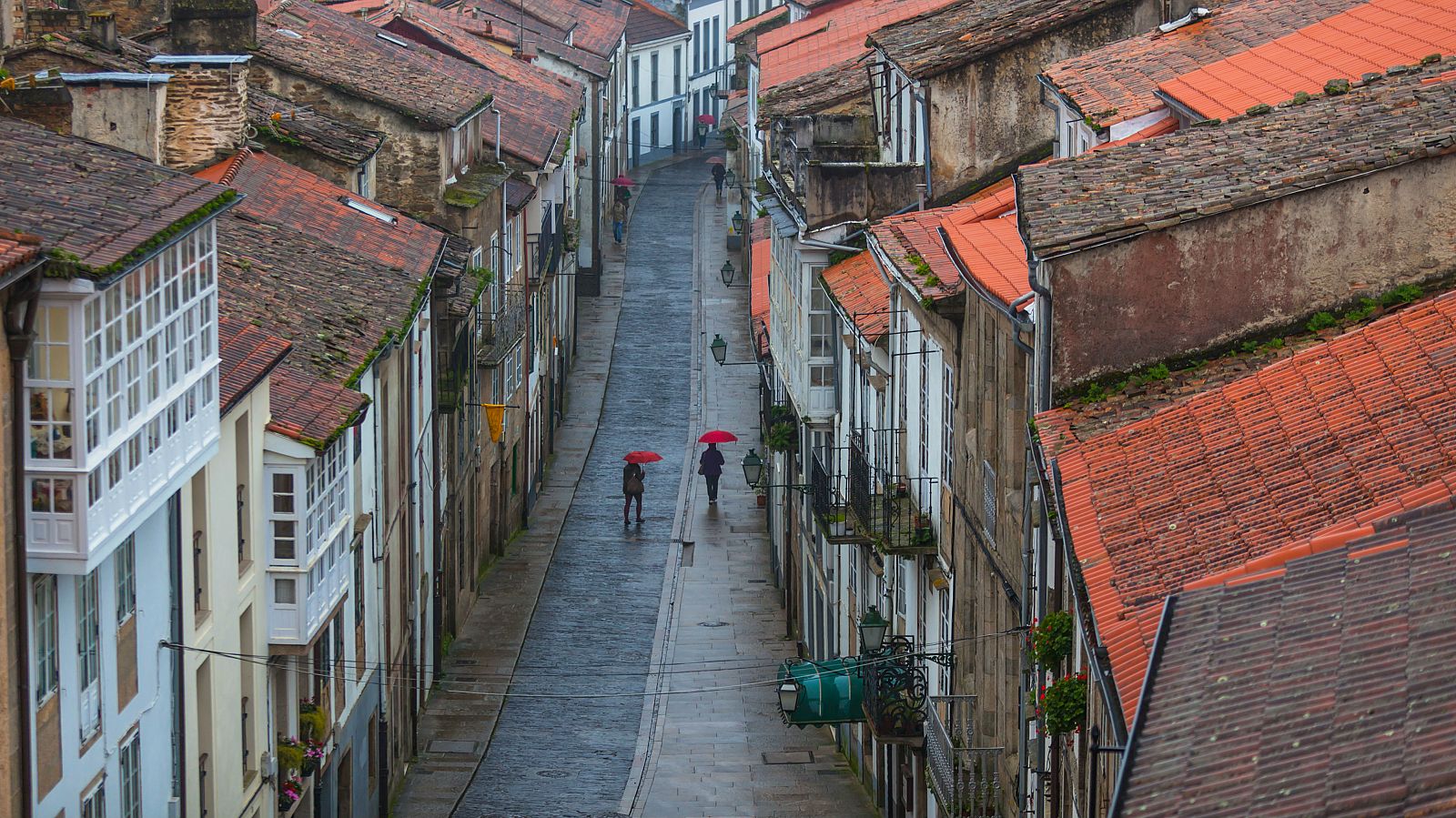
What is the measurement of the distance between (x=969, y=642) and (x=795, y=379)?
14898 millimetres

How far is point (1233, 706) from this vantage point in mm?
11453

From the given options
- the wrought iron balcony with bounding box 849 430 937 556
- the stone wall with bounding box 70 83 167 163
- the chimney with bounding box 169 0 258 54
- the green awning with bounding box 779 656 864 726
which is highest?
the chimney with bounding box 169 0 258 54

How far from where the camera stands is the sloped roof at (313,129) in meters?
39.5

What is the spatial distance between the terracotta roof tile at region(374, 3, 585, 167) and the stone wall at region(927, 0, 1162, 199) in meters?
17.9

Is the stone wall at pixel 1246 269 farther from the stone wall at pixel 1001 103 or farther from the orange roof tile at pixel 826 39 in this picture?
the orange roof tile at pixel 826 39

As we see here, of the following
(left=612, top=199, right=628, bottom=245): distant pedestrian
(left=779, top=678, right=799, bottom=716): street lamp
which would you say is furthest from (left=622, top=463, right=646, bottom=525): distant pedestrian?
(left=612, top=199, right=628, bottom=245): distant pedestrian

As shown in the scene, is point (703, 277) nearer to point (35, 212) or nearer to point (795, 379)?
point (795, 379)

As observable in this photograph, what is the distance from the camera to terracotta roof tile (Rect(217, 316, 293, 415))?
86.0ft

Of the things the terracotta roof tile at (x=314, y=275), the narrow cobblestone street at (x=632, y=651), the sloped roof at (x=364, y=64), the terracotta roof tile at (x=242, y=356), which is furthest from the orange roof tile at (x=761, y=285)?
the terracotta roof tile at (x=242, y=356)

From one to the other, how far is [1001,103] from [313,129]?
12.7m

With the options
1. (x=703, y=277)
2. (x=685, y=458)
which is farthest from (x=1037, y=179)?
(x=703, y=277)

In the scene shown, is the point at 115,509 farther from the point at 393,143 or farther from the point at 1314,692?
the point at 393,143

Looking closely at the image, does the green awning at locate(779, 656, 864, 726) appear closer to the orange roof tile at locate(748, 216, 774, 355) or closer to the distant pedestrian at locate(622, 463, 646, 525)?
the orange roof tile at locate(748, 216, 774, 355)

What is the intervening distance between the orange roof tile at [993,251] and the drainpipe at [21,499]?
9.97 metres
